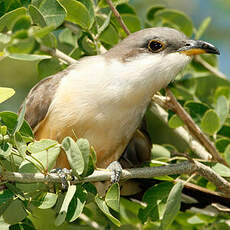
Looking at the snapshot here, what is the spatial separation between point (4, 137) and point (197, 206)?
201cm

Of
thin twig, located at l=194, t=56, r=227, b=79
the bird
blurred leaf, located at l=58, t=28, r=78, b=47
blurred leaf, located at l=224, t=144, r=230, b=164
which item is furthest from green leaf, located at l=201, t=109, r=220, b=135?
blurred leaf, located at l=58, t=28, r=78, b=47

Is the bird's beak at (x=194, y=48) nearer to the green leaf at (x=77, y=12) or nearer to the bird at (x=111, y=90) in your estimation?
the bird at (x=111, y=90)

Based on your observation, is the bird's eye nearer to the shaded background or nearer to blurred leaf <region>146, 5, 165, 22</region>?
blurred leaf <region>146, 5, 165, 22</region>

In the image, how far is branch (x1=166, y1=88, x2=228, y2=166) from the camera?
3918 mm

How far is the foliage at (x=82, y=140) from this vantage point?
290 cm

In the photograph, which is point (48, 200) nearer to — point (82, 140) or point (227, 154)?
point (82, 140)

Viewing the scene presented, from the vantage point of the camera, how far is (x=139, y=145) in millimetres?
4637

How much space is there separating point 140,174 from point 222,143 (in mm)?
1073

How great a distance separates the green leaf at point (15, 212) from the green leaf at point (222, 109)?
1.93 meters

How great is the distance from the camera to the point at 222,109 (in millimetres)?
4211

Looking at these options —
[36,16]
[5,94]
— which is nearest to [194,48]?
[36,16]

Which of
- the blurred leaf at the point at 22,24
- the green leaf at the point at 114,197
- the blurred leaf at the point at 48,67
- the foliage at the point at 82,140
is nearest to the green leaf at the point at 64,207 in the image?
the foliage at the point at 82,140

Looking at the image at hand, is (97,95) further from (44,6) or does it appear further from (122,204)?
(122,204)

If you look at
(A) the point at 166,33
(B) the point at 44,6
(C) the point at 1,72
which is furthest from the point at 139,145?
(C) the point at 1,72
